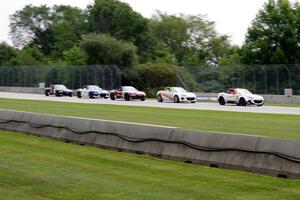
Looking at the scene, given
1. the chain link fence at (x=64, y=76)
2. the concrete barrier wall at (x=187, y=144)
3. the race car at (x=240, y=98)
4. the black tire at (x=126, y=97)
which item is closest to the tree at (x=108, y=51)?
the chain link fence at (x=64, y=76)

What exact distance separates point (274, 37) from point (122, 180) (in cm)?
5700

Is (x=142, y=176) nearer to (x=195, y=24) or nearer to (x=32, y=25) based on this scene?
(x=195, y=24)

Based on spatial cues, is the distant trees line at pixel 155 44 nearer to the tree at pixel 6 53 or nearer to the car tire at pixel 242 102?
the tree at pixel 6 53

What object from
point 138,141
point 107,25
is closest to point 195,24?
point 107,25

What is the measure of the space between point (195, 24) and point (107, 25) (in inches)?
756

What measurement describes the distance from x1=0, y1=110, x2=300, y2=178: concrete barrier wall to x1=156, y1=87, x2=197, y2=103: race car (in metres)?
27.6

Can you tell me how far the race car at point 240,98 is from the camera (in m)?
40.7

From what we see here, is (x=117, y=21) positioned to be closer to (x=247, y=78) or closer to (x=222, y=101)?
(x=247, y=78)

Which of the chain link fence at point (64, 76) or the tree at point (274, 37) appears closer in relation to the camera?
the tree at point (274, 37)

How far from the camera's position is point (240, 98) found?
41.5 m

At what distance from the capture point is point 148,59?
3720 inches

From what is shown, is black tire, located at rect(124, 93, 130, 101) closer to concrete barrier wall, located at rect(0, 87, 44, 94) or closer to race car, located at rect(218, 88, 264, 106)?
race car, located at rect(218, 88, 264, 106)

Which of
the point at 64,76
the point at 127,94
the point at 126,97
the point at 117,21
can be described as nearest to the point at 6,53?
the point at 117,21

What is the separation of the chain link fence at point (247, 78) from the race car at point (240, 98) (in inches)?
267
